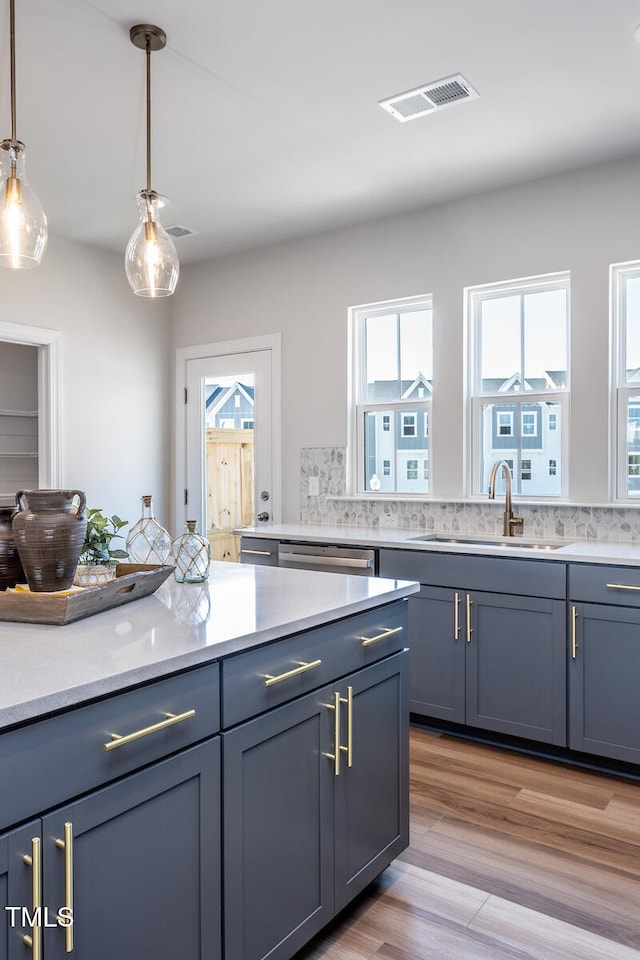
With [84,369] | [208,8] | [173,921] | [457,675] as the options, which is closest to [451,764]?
[457,675]

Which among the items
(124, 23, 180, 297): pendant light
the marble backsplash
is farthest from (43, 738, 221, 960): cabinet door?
the marble backsplash

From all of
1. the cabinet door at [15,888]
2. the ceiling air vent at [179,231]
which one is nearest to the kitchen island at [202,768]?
the cabinet door at [15,888]

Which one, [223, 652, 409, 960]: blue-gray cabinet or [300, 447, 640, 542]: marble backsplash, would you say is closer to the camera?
[223, 652, 409, 960]: blue-gray cabinet

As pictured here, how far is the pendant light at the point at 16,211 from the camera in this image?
6.07 ft

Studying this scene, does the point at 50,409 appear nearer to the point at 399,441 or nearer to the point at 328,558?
the point at 328,558

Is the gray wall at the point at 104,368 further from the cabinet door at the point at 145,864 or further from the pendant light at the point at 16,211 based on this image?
the cabinet door at the point at 145,864

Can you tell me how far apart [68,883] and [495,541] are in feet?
9.29

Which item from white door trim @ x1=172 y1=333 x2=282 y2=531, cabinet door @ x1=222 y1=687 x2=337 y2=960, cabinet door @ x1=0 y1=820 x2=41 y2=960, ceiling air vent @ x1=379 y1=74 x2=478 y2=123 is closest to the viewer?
cabinet door @ x1=0 y1=820 x2=41 y2=960

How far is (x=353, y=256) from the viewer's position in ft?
14.1

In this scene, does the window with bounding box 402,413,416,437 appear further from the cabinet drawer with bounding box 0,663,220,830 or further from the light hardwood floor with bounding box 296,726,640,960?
the cabinet drawer with bounding box 0,663,220,830

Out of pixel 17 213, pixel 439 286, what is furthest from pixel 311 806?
pixel 439 286

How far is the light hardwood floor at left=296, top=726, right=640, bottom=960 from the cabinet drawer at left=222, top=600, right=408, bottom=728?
2.44 ft

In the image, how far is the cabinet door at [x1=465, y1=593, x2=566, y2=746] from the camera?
9.82 ft

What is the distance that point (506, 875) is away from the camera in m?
2.18
